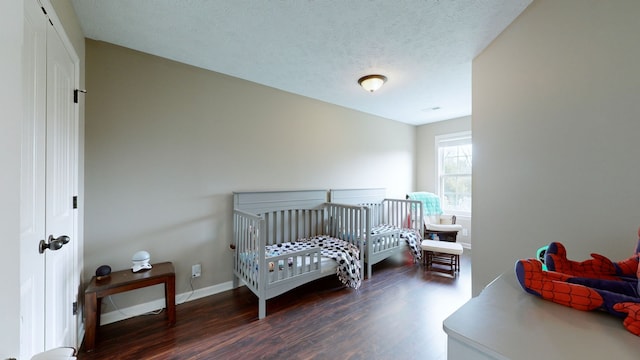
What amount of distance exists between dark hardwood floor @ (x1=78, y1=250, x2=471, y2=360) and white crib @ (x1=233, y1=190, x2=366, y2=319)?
209 millimetres

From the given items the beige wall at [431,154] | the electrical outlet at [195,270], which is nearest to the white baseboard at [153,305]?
the electrical outlet at [195,270]

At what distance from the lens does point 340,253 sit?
2.64 m

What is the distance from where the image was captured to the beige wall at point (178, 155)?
78.4 inches

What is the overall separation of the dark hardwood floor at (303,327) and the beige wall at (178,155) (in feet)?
1.22

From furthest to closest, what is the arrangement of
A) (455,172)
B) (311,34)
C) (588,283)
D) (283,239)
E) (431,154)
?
(431,154) < (455,172) < (283,239) < (311,34) < (588,283)

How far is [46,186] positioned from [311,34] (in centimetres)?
192

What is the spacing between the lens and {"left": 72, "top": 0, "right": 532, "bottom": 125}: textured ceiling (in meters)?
1.62

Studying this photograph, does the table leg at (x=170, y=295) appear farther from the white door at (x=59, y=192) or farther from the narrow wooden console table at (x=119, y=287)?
the white door at (x=59, y=192)

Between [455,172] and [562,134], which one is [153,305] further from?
[455,172]

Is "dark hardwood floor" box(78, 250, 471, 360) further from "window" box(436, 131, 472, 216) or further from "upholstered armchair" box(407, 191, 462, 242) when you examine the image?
"window" box(436, 131, 472, 216)

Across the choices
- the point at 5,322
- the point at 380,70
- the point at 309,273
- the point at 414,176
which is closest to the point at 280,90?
the point at 380,70

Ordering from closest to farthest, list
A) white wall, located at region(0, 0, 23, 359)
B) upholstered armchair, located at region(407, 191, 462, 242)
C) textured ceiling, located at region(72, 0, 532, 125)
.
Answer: white wall, located at region(0, 0, 23, 359), textured ceiling, located at region(72, 0, 532, 125), upholstered armchair, located at region(407, 191, 462, 242)

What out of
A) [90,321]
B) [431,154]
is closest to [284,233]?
[90,321]

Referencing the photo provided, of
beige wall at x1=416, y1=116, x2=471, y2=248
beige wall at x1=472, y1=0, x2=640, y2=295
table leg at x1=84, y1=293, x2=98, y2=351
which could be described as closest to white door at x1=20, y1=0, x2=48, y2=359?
table leg at x1=84, y1=293, x2=98, y2=351
